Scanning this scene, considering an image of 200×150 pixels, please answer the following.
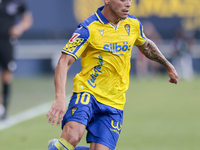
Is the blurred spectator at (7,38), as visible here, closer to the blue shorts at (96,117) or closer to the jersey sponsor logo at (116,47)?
the blue shorts at (96,117)

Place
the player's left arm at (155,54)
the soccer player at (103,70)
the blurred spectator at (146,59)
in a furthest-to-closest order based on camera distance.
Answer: the blurred spectator at (146,59) → the player's left arm at (155,54) → the soccer player at (103,70)

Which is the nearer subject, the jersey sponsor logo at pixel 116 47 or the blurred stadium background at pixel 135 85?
the jersey sponsor logo at pixel 116 47

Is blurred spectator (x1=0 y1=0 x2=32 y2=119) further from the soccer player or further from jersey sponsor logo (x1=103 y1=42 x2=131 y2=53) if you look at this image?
jersey sponsor logo (x1=103 y1=42 x2=131 y2=53)

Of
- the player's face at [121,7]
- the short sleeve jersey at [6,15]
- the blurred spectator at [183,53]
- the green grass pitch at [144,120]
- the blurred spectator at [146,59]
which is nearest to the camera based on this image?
the player's face at [121,7]

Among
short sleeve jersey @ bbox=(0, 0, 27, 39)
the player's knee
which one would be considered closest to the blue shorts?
the player's knee

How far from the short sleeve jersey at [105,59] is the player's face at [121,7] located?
17 centimetres

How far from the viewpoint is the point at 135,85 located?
1744 centimetres

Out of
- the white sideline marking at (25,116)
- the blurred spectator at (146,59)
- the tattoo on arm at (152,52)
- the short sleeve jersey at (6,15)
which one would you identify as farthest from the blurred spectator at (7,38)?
the blurred spectator at (146,59)

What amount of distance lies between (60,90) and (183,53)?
56.9 ft

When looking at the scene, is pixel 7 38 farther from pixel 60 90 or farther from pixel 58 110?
pixel 58 110

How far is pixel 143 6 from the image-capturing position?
20344mm

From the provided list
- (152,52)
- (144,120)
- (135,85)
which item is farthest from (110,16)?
(135,85)

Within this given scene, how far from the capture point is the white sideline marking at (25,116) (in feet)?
31.5

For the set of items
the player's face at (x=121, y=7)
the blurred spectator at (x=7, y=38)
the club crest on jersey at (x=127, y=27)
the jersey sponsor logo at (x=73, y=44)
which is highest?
the player's face at (x=121, y=7)
